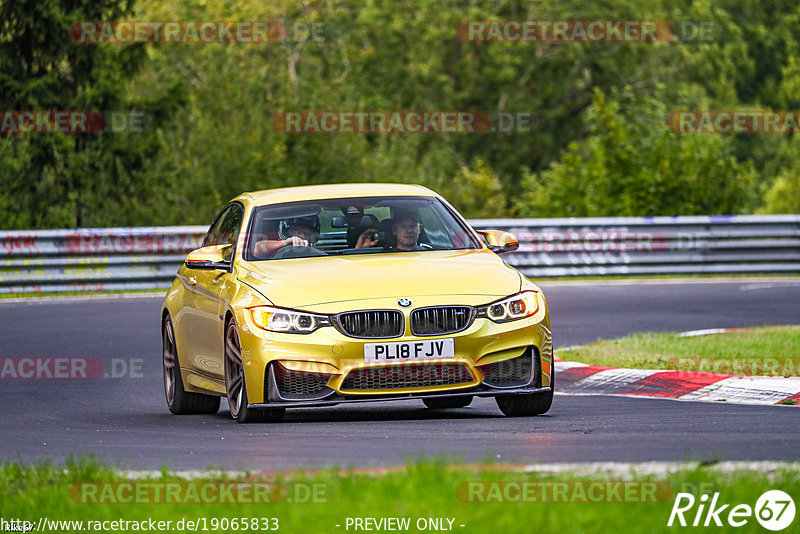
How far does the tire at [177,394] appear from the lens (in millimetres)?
11656

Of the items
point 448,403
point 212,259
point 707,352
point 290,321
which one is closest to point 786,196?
point 707,352

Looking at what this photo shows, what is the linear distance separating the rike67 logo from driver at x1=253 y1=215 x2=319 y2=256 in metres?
5.02

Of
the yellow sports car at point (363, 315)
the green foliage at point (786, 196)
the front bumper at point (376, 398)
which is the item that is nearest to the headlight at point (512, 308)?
the yellow sports car at point (363, 315)

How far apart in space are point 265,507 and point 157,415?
18.9 feet

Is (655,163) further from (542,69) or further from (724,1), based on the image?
(724,1)

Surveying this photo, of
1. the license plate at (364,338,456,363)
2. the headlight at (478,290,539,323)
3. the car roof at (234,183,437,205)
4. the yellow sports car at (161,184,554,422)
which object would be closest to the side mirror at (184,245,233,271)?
the yellow sports car at (161,184,554,422)

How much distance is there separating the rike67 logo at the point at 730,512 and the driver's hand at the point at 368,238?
488cm

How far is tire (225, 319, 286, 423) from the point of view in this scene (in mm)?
9859

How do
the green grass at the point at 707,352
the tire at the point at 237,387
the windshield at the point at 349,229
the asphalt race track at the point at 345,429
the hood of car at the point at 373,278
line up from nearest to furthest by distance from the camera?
the asphalt race track at the point at 345,429, the hood of car at the point at 373,278, the tire at the point at 237,387, the windshield at the point at 349,229, the green grass at the point at 707,352

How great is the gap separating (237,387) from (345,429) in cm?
100

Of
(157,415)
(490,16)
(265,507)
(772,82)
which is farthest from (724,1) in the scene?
(265,507)

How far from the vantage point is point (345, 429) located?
937 centimetres

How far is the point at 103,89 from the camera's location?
34.4 m

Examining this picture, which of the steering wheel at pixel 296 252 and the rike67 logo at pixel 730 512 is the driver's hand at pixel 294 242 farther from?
the rike67 logo at pixel 730 512
